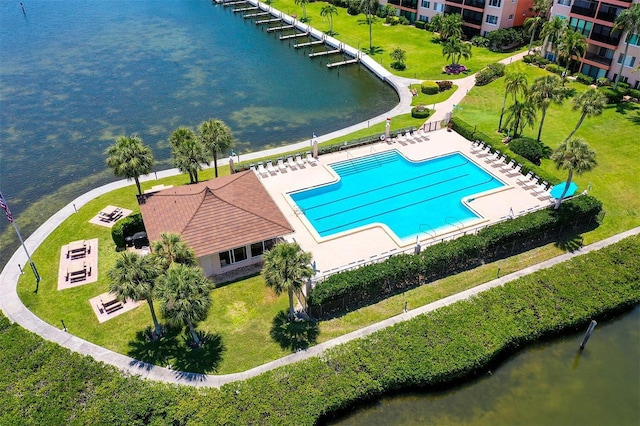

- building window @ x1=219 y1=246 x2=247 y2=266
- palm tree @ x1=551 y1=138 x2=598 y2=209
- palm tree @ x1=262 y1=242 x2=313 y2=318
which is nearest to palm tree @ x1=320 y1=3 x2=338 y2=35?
palm tree @ x1=551 y1=138 x2=598 y2=209

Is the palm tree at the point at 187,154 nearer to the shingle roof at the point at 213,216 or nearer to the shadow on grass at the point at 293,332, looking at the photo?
the shingle roof at the point at 213,216

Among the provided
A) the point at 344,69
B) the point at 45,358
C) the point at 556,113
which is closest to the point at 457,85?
the point at 556,113

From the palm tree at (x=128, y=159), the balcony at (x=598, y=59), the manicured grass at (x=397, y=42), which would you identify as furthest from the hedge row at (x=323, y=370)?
the manicured grass at (x=397, y=42)

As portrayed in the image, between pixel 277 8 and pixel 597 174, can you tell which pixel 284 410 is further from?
pixel 277 8

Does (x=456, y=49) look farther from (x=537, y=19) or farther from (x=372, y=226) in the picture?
(x=372, y=226)

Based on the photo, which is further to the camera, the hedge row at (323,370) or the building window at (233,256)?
the building window at (233,256)

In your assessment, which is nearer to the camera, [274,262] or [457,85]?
[274,262]

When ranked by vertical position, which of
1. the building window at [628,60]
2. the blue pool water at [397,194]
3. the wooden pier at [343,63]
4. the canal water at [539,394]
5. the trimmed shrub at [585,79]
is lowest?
the canal water at [539,394]
